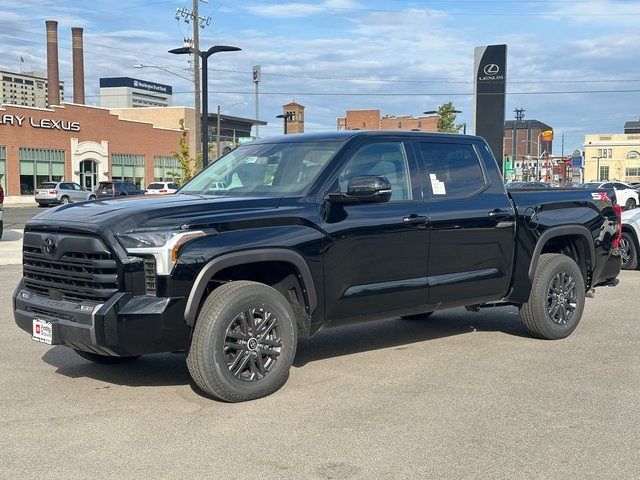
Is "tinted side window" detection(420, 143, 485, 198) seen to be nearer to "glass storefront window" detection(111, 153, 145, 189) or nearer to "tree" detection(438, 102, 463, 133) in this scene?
"tree" detection(438, 102, 463, 133)

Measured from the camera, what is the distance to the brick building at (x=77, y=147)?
50.8 meters

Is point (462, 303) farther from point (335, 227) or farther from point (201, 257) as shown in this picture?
point (201, 257)

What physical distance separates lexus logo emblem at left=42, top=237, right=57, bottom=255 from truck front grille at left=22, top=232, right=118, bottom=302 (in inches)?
0.7

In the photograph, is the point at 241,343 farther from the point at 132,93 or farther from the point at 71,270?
the point at 132,93

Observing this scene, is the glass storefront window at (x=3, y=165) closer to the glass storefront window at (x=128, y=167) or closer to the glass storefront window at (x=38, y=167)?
the glass storefront window at (x=38, y=167)

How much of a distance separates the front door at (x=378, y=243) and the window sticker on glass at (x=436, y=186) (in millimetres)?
180

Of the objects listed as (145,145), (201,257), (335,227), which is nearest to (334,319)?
(335,227)

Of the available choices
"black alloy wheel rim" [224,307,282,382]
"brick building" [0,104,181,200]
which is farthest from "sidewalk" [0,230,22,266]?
"brick building" [0,104,181,200]

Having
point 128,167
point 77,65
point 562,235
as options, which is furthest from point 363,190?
point 77,65

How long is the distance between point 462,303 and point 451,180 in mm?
1123

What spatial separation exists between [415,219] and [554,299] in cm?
218

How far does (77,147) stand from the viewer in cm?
5619

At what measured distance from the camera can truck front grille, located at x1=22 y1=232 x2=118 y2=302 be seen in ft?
16.1

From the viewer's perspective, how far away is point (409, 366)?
21.1ft
